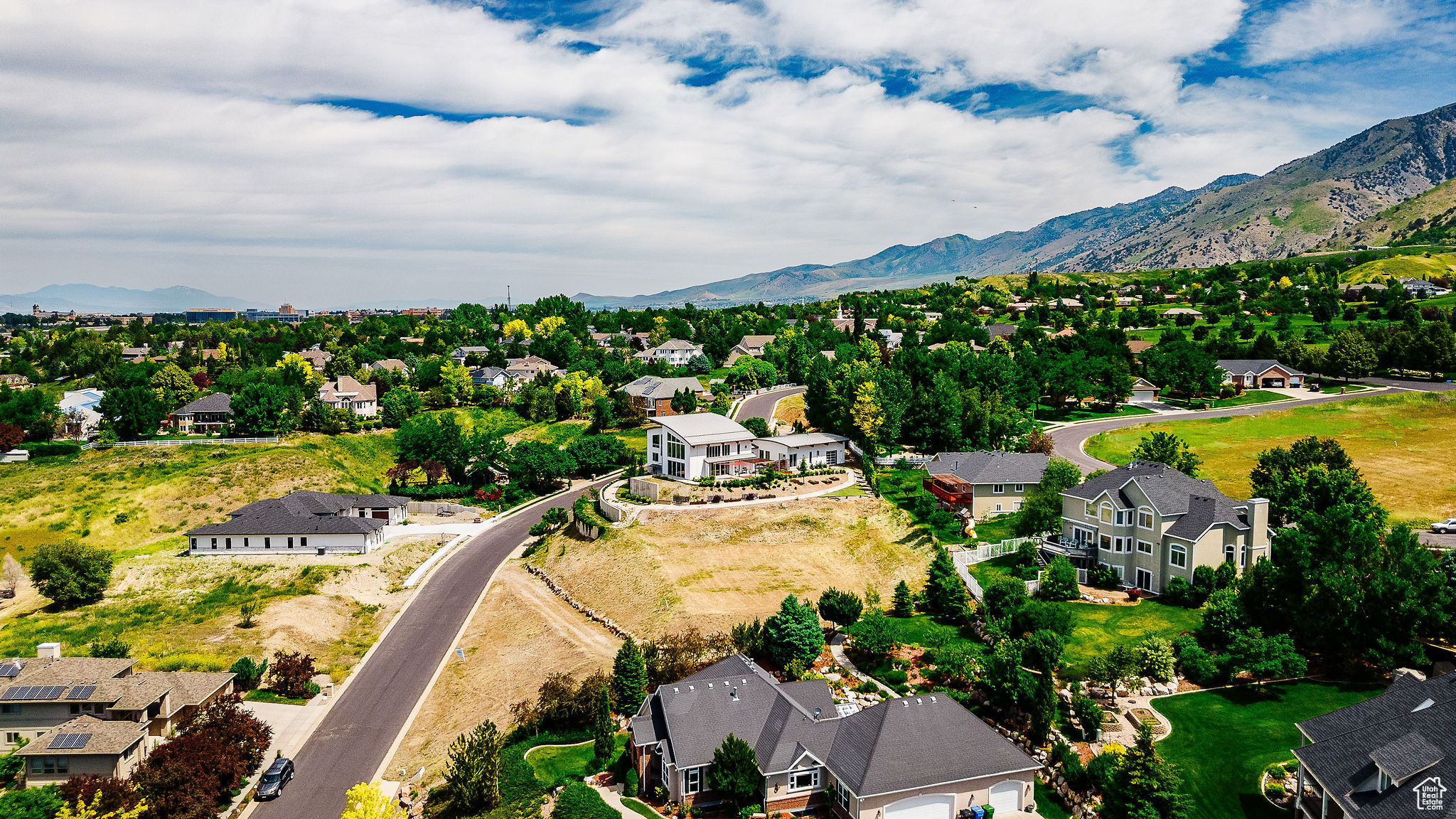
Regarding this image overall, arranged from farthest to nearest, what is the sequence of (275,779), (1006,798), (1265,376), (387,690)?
(1265,376) → (387,690) → (275,779) → (1006,798)

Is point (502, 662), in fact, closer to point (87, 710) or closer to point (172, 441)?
point (87, 710)

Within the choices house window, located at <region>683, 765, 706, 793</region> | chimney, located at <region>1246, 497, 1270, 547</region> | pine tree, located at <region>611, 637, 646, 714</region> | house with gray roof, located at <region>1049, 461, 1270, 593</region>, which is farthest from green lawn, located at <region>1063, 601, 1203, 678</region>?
pine tree, located at <region>611, 637, 646, 714</region>

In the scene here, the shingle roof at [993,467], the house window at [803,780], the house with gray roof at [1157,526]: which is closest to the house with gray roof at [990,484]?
the shingle roof at [993,467]

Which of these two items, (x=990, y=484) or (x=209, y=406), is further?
(x=209, y=406)

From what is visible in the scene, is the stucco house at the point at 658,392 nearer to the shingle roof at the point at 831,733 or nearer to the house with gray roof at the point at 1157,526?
the house with gray roof at the point at 1157,526

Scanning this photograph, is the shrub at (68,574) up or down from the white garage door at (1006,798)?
up

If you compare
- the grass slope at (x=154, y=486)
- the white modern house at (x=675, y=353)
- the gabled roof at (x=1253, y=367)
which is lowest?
the grass slope at (x=154, y=486)

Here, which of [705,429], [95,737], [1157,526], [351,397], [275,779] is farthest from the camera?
[351,397]

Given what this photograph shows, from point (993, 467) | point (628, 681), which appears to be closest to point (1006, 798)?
point (628, 681)
